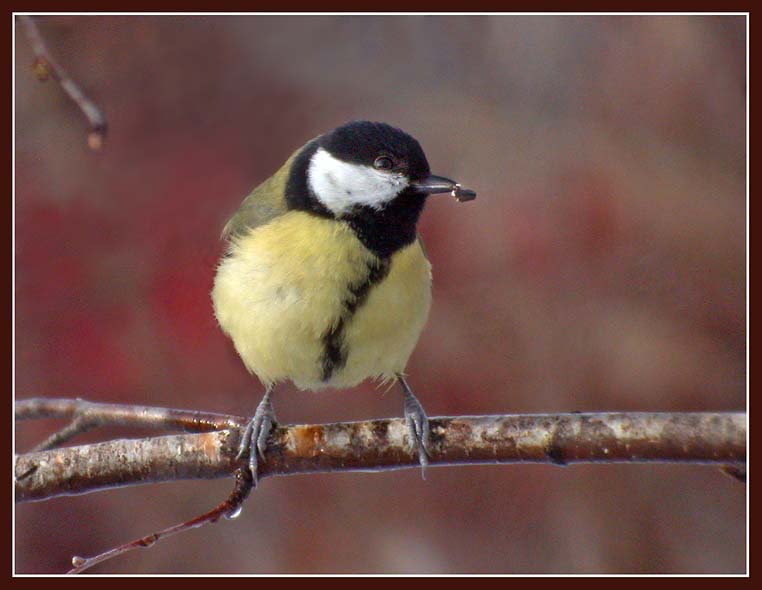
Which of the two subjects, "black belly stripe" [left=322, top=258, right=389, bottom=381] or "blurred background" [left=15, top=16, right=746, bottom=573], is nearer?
"black belly stripe" [left=322, top=258, right=389, bottom=381]

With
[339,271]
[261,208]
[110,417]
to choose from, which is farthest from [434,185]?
[110,417]

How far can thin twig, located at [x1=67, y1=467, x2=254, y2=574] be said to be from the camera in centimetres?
124

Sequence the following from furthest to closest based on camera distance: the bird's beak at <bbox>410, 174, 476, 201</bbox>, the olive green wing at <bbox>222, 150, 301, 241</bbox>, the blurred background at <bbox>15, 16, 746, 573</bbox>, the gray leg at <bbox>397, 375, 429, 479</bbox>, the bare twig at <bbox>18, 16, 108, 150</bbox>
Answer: the blurred background at <bbox>15, 16, 746, 573</bbox>
the olive green wing at <bbox>222, 150, 301, 241</bbox>
the bird's beak at <bbox>410, 174, 476, 201</bbox>
the gray leg at <bbox>397, 375, 429, 479</bbox>
the bare twig at <bbox>18, 16, 108, 150</bbox>

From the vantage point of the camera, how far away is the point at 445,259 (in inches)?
92.9

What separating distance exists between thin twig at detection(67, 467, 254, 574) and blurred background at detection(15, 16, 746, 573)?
729mm

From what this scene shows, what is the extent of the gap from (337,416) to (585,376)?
680 mm

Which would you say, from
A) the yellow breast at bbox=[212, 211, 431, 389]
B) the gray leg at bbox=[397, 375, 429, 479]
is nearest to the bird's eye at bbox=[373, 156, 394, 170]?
the yellow breast at bbox=[212, 211, 431, 389]

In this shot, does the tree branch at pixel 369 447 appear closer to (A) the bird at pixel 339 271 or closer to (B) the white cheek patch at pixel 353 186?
(A) the bird at pixel 339 271

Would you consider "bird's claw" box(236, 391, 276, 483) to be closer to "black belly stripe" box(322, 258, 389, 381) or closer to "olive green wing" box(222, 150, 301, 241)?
"black belly stripe" box(322, 258, 389, 381)

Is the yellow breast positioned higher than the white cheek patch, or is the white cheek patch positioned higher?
the white cheek patch

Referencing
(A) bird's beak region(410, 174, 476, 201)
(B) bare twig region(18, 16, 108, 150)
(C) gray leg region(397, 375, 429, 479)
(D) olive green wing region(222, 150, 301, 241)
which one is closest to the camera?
(B) bare twig region(18, 16, 108, 150)

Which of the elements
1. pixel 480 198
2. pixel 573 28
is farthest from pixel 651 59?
pixel 480 198

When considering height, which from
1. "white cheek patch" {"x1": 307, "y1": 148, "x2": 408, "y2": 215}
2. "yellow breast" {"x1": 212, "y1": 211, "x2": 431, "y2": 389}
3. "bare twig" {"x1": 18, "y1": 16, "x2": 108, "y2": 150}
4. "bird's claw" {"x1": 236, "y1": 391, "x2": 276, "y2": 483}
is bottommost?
"bird's claw" {"x1": 236, "y1": 391, "x2": 276, "y2": 483}

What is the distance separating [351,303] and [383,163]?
10.9 inches
